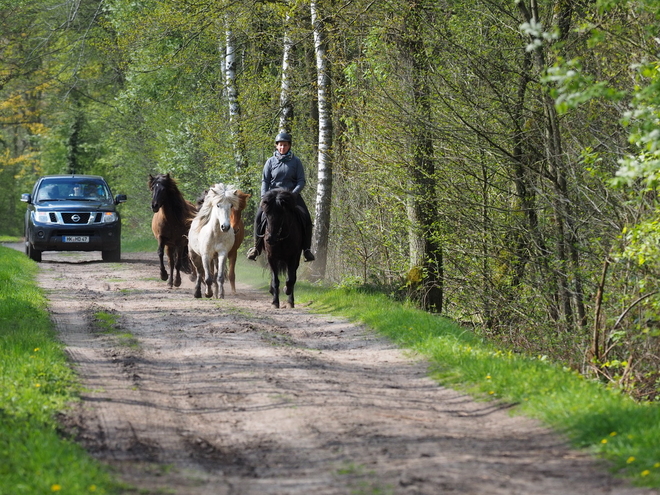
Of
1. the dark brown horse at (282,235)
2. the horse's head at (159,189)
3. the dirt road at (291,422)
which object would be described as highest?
the horse's head at (159,189)

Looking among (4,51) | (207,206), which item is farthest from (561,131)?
(4,51)

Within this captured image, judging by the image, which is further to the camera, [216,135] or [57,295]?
[216,135]

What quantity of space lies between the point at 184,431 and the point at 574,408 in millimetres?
2870

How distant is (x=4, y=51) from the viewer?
3778cm

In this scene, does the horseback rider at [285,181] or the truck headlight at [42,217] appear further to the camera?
the truck headlight at [42,217]

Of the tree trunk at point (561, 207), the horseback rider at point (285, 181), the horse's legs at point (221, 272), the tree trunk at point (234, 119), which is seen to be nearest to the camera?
the tree trunk at point (561, 207)

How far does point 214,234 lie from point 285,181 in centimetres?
171

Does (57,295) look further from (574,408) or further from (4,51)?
(4,51)

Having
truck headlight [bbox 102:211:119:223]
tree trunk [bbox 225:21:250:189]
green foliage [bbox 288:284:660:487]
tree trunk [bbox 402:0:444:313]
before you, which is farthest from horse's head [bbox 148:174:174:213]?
green foliage [bbox 288:284:660:487]

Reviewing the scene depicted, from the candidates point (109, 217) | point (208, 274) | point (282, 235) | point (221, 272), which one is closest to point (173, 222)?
point (208, 274)

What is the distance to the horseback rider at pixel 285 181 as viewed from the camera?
15.1m

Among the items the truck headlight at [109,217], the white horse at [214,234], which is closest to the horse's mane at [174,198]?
the white horse at [214,234]

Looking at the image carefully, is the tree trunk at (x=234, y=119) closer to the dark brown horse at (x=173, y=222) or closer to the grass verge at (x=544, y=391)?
the dark brown horse at (x=173, y=222)

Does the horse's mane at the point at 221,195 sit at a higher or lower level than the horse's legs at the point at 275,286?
higher
